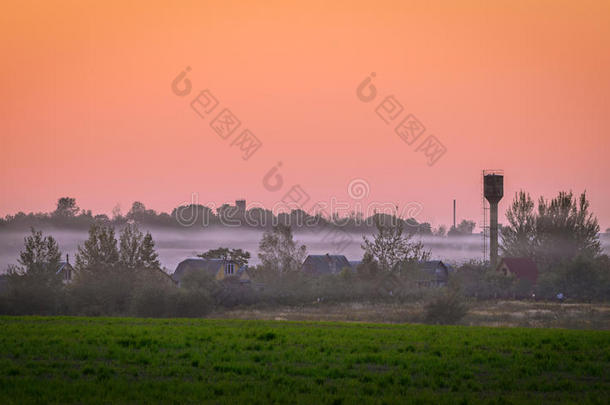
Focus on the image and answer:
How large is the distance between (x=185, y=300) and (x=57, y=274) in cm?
1782

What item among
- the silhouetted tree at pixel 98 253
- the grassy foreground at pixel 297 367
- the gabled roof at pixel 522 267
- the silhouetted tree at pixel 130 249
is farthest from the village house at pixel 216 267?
the grassy foreground at pixel 297 367

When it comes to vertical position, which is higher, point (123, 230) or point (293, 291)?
point (123, 230)

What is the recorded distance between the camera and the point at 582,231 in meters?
95.8

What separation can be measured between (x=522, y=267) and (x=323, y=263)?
108 feet

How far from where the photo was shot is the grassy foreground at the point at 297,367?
45.6 ft

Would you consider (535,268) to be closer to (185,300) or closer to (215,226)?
(185,300)

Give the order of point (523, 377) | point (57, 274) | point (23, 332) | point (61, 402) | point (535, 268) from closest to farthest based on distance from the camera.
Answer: point (61, 402)
point (523, 377)
point (23, 332)
point (57, 274)
point (535, 268)

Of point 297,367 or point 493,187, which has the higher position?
point 493,187

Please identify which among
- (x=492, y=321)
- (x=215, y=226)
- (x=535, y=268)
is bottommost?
(x=492, y=321)

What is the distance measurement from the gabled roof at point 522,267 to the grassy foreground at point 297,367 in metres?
66.8

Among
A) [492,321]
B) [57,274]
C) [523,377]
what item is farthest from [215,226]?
[523,377]

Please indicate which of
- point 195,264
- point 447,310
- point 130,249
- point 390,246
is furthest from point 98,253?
point 447,310

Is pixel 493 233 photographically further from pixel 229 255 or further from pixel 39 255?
pixel 39 255

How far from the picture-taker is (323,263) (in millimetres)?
110250
